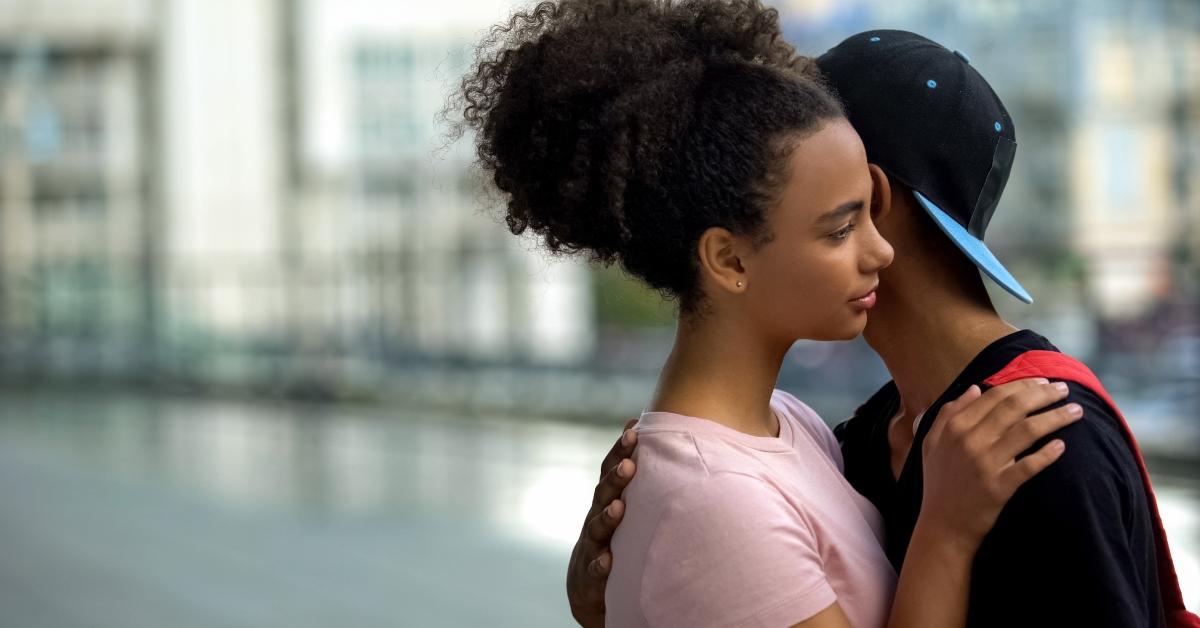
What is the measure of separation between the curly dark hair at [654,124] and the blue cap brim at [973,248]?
167 millimetres

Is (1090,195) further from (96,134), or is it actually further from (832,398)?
(96,134)

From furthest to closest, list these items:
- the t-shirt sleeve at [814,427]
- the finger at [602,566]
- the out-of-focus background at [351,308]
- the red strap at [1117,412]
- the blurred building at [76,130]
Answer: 1. the blurred building at [76,130]
2. the out-of-focus background at [351,308]
3. the t-shirt sleeve at [814,427]
4. the finger at [602,566]
5. the red strap at [1117,412]

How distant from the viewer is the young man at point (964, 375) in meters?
1.25

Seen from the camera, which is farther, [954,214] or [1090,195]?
[1090,195]

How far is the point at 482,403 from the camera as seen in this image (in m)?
13.1

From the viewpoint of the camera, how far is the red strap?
1339 millimetres

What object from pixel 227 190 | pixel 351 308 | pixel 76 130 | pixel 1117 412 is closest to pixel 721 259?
pixel 1117 412

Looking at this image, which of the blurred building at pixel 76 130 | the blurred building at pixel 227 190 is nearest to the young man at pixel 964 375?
the blurred building at pixel 227 190

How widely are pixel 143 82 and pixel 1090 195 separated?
62.2ft

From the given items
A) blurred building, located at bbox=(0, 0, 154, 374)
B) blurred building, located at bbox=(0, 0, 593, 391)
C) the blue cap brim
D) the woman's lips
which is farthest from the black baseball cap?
blurred building, located at bbox=(0, 0, 154, 374)

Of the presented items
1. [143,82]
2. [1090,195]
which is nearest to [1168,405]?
[1090,195]

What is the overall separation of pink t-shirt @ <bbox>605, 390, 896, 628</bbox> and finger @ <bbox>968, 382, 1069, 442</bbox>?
0.17m

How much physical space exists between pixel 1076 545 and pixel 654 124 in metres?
0.51

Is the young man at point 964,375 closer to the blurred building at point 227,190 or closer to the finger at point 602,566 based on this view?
the finger at point 602,566
